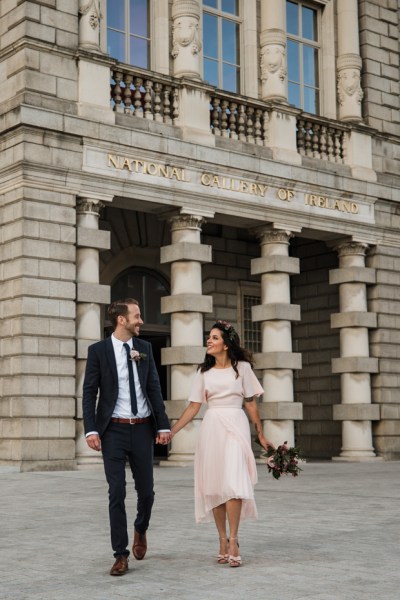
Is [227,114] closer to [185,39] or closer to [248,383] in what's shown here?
[185,39]

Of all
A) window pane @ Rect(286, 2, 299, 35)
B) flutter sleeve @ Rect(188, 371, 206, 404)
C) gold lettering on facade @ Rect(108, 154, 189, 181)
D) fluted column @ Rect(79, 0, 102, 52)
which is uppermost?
window pane @ Rect(286, 2, 299, 35)

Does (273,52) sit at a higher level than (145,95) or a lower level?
higher

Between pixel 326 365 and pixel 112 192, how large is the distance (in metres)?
9.35

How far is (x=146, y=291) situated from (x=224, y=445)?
629 inches

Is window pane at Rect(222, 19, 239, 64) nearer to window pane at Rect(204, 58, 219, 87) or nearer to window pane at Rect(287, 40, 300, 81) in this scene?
window pane at Rect(204, 58, 219, 87)

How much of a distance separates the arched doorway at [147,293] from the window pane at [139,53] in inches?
194

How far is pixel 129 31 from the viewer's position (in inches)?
832

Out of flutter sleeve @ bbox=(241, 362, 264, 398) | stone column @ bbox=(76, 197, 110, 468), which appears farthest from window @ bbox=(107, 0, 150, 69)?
flutter sleeve @ bbox=(241, 362, 264, 398)

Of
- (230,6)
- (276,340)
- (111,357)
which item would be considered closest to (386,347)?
(276,340)

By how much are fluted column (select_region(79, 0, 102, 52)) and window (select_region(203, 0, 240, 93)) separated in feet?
11.5

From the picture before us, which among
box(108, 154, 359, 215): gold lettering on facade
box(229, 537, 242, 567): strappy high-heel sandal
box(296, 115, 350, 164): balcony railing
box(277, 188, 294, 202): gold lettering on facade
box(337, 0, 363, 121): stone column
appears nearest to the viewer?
box(229, 537, 242, 567): strappy high-heel sandal

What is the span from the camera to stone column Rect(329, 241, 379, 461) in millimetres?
23297

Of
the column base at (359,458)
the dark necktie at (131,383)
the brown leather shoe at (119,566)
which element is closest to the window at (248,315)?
the column base at (359,458)

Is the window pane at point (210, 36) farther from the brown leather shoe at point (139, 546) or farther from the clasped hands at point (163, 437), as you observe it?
the brown leather shoe at point (139, 546)
